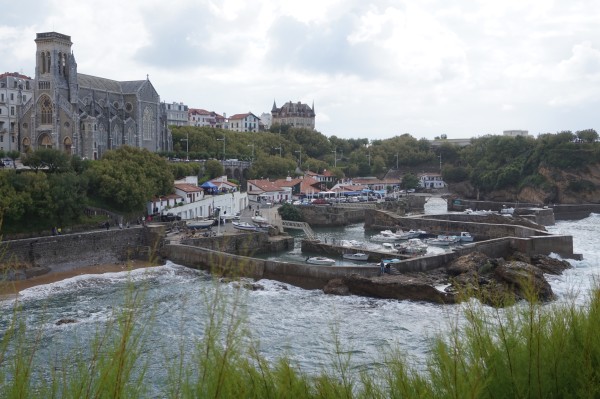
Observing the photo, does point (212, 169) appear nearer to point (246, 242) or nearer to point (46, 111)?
point (46, 111)

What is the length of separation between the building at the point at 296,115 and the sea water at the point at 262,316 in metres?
93.0

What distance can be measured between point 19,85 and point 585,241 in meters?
55.5

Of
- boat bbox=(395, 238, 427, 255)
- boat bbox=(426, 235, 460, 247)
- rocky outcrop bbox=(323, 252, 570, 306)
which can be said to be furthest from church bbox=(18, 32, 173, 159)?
rocky outcrop bbox=(323, 252, 570, 306)

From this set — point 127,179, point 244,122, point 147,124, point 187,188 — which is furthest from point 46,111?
point 244,122

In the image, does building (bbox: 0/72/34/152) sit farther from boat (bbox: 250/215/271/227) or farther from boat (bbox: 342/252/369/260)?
boat (bbox: 342/252/369/260)

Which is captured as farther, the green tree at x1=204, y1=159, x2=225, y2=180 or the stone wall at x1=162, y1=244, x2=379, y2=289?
the green tree at x1=204, y1=159, x2=225, y2=180

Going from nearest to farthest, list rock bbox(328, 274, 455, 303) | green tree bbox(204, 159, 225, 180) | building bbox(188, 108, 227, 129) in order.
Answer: rock bbox(328, 274, 455, 303) → green tree bbox(204, 159, 225, 180) → building bbox(188, 108, 227, 129)

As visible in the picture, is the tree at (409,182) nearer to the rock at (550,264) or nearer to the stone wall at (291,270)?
the rock at (550,264)

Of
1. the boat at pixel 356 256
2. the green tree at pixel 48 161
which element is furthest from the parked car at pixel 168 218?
the boat at pixel 356 256

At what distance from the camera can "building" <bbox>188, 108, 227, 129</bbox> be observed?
10637cm

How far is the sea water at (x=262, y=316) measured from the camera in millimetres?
17484

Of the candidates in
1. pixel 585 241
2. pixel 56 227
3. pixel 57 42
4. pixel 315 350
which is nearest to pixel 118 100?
pixel 57 42

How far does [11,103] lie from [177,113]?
38905 mm

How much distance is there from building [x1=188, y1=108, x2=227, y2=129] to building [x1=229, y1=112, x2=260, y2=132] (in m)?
1.85
